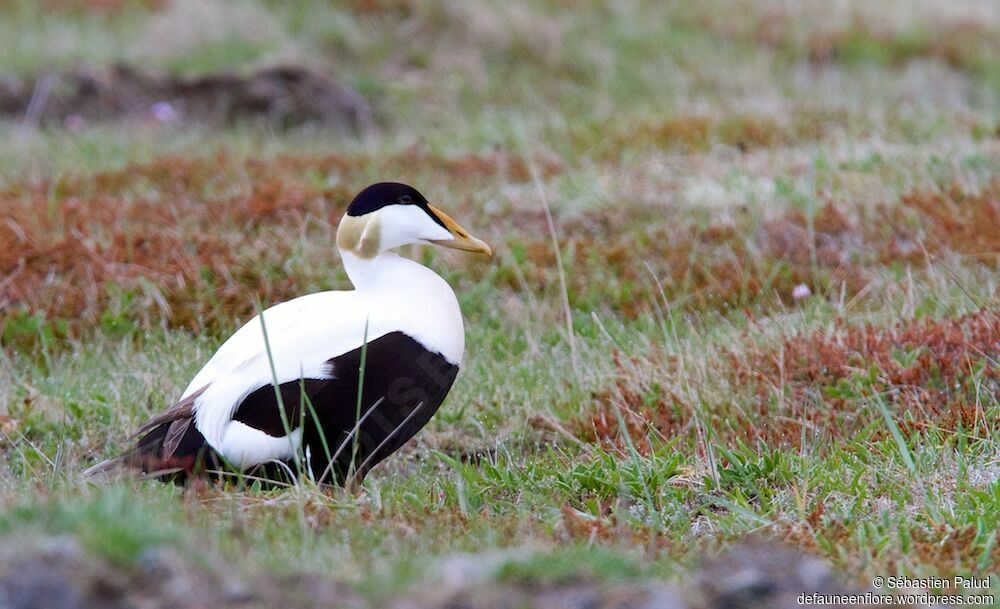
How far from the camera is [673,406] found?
15.3 feet

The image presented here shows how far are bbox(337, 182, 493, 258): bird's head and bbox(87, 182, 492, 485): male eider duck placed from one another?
173mm

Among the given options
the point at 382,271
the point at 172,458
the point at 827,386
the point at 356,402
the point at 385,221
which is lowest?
the point at 827,386

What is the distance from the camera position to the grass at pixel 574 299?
10.9 feet

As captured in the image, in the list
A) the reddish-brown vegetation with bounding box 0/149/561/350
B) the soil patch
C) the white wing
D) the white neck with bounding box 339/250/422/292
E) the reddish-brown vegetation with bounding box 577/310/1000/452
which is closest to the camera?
the white wing

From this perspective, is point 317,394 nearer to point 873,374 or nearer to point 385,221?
point 385,221

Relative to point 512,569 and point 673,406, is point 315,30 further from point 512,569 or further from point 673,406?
point 512,569

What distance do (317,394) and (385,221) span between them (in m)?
0.62

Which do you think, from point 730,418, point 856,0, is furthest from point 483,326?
point 856,0

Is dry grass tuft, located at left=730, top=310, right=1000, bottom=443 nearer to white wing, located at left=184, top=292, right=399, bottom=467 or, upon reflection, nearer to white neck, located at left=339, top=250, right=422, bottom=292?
white neck, located at left=339, top=250, right=422, bottom=292

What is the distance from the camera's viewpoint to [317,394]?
3734 millimetres

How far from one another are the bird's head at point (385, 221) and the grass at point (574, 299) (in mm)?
739

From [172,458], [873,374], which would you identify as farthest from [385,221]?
[873,374]

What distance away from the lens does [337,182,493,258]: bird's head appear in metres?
4.03

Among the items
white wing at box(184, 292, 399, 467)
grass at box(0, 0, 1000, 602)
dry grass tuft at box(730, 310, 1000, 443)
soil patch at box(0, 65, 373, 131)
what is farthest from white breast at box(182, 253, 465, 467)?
soil patch at box(0, 65, 373, 131)
